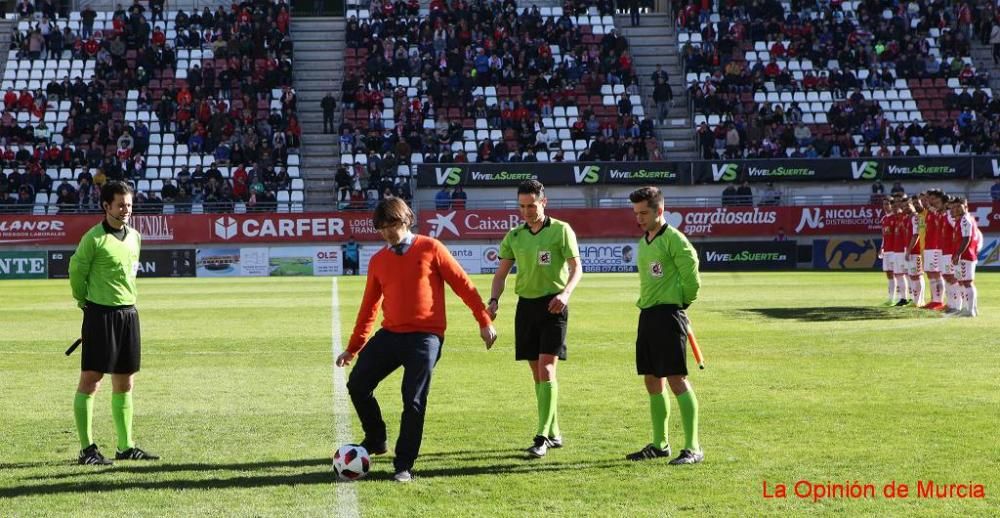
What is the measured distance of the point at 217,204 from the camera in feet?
135

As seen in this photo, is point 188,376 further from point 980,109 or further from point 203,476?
point 980,109

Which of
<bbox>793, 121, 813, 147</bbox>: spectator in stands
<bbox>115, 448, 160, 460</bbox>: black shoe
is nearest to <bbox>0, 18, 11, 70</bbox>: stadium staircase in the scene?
<bbox>793, 121, 813, 147</bbox>: spectator in stands

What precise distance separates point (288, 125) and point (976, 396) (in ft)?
123

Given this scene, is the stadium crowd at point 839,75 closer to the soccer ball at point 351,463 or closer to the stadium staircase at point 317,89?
the stadium staircase at point 317,89

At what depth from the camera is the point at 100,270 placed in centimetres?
872

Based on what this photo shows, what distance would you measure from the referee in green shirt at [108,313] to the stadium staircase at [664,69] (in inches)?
1558

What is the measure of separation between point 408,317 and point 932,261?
54.4 feet

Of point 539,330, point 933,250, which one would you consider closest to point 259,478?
point 539,330

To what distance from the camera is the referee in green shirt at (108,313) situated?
8680 millimetres

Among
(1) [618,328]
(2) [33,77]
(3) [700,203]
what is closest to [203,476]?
(1) [618,328]

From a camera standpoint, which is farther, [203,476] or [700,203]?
[700,203]

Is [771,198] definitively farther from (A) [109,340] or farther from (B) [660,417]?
(A) [109,340]

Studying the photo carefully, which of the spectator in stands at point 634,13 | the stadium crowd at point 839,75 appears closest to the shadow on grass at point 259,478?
the stadium crowd at point 839,75

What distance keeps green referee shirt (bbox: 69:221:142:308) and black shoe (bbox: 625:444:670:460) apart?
3.96 m
